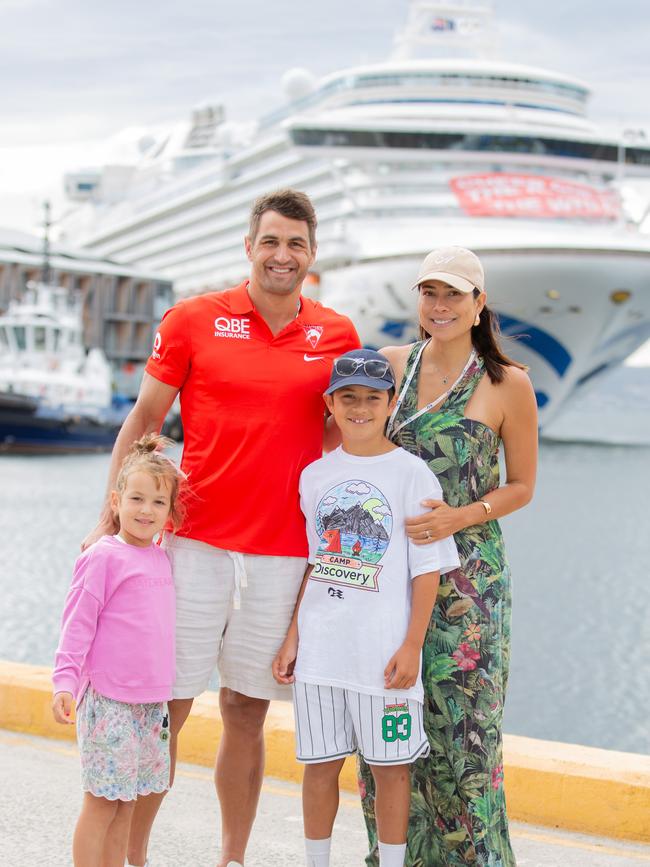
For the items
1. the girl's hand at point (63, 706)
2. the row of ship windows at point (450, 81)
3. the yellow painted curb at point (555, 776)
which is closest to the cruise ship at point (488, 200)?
the row of ship windows at point (450, 81)

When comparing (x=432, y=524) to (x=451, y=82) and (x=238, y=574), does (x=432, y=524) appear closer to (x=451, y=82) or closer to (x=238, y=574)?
(x=238, y=574)

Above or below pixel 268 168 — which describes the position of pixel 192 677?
below

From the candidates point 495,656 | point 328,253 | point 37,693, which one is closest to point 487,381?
point 495,656

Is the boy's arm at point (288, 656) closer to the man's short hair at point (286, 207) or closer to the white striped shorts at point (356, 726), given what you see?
the white striped shorts at point (356, 726)

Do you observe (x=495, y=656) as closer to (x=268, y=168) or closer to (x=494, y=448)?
(x=494, y=448)

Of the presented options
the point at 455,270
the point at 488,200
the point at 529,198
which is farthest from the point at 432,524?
the point at 529,198

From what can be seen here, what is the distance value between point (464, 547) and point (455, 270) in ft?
2.06

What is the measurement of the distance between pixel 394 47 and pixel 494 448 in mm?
35277

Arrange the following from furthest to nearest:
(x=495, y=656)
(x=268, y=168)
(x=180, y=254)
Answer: (x=180, y=254) < (x=268, y=168) < (x=495, y=656)

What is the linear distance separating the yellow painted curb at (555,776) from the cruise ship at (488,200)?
18339mm

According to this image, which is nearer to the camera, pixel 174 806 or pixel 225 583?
pixel 225 583

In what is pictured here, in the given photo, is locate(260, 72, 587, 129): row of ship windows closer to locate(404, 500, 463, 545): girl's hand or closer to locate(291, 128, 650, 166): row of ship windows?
locate(291, 128, 650, 166): row of ship windows

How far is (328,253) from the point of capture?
26.2 m

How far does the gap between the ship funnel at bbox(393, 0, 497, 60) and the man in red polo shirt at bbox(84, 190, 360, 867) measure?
34.4 meters
